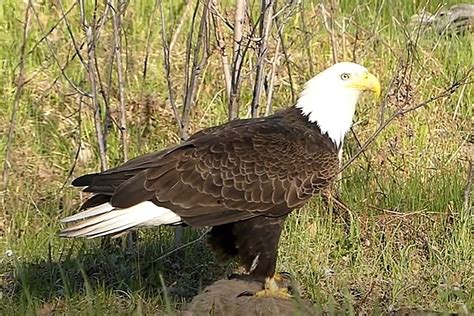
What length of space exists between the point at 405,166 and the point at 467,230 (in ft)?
3.05

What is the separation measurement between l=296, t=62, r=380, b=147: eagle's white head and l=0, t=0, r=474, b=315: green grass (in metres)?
0.92

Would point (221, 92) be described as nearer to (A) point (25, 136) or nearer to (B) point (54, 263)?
(A) point (25, 136)

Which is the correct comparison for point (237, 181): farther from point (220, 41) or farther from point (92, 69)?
point (92, 69)

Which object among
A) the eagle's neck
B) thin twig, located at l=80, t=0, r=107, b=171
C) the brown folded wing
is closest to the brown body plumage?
the brown folded wing

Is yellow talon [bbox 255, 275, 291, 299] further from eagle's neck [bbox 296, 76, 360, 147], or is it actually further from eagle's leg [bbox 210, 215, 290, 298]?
eagle's neck [bbox 296, 76, 360, 147]

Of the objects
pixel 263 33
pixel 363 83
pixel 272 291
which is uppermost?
pixel 263 33

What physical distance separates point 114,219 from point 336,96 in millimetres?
1366

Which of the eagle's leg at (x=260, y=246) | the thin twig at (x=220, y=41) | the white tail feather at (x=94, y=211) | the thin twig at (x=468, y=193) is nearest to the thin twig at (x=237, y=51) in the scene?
the thin twig at (x=220, y=41)

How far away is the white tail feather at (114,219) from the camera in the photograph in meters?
4.73

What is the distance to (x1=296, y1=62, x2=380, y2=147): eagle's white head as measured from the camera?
5.20 m

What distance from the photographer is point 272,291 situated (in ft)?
16.6

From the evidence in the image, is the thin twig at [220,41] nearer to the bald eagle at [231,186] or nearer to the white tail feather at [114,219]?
the bald eagle at [231,186]

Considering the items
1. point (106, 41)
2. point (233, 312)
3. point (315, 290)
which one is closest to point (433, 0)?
point (106, 41)

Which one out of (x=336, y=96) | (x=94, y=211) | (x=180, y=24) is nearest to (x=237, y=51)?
(x=336, y=96)
